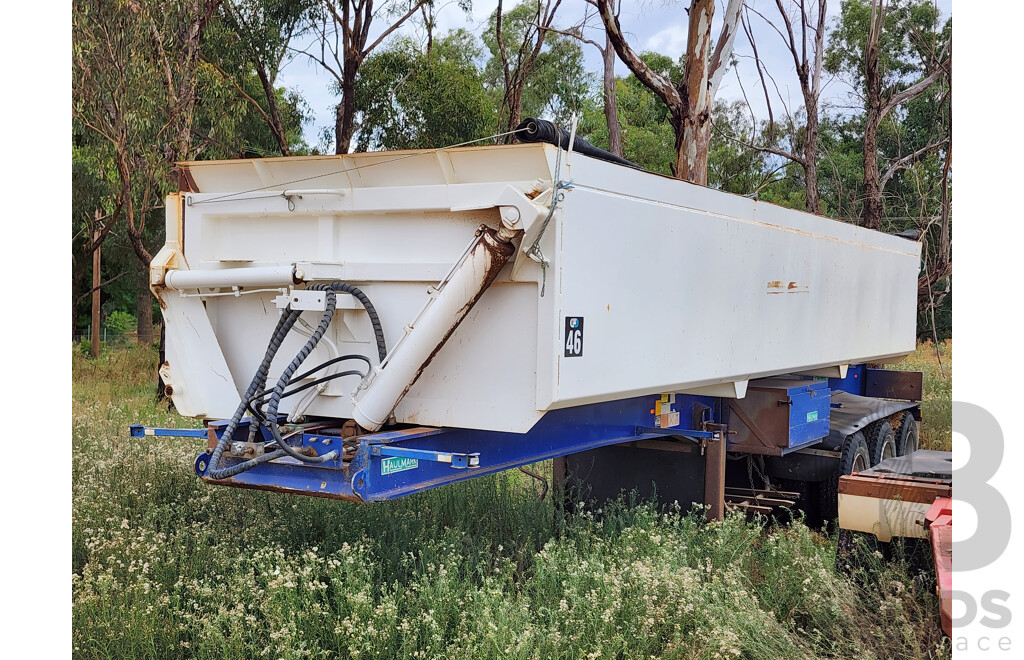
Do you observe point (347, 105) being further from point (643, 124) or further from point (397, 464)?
point (643, 124)

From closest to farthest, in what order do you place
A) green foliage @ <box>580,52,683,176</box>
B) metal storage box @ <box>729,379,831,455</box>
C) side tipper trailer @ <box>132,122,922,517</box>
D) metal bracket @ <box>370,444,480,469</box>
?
1. metal bracket @ <box>370,444,480,469</box>
2. side tipper trailer @ <box>132,122,922,517</box>
3. metal storage box @ <box>729,379,831,455</box>
4. green foliage @ <box>580,52,683,176</box>

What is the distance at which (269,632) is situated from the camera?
4512mm

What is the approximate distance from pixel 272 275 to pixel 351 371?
63 cm

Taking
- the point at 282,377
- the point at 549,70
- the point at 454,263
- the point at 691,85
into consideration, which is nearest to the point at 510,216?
the point at 454,263

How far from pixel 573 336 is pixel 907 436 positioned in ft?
21.9

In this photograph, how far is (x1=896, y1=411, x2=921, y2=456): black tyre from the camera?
9750mm

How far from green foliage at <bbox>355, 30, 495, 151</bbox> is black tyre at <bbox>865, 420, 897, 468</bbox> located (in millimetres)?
12284

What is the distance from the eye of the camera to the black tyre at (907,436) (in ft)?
32.0

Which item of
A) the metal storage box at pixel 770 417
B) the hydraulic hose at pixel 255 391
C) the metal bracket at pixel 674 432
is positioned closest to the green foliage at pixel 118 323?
the metal storage box at pixel 770 417

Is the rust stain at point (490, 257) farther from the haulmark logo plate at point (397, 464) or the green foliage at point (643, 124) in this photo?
the green foliage at point (643, 124)

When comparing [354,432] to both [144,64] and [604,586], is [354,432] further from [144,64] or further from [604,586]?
[144,64]

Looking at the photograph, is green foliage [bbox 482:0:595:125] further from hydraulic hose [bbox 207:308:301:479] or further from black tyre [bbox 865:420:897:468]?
hydraulic hose [bbox 207:308:301:479]

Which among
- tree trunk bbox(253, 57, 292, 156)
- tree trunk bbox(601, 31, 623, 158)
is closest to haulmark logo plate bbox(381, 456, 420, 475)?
tree trunk bbox(253, 57, 292, 156)

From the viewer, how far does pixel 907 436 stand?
9961 mm
